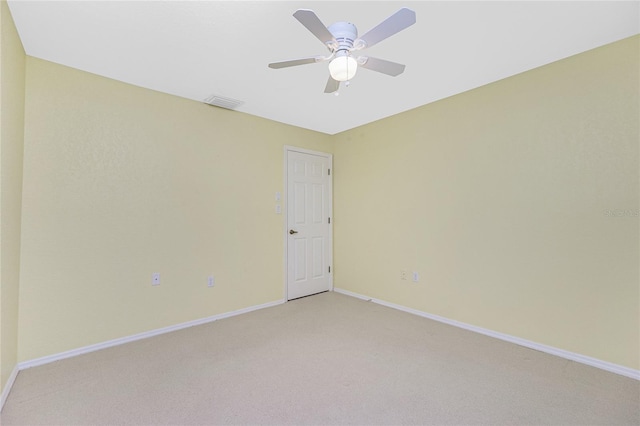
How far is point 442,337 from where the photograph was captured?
8.61ft

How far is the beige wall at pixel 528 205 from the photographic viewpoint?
2033mm

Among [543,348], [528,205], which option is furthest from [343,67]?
[543,348]

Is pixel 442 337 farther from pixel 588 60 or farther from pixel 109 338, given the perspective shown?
pixel 109 338

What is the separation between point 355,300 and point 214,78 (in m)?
2.99

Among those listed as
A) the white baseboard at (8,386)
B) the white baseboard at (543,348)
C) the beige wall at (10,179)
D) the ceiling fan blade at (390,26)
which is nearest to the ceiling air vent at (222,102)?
the beige wall at (10,179)

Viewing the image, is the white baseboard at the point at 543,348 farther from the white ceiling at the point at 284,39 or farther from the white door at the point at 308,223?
the white ceiling at the point at 284,39

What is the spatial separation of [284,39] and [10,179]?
6.51 feet

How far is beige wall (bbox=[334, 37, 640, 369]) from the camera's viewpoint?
2033mm

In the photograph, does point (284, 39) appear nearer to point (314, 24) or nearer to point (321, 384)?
point (314, 24)

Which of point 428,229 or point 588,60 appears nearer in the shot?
point 588,60

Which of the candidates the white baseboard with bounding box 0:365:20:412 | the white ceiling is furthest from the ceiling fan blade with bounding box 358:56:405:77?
the white baseboard with bounding box 0:365:20:412

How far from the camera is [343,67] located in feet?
5.27

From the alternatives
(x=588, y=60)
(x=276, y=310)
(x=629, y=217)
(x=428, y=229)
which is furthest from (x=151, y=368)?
(x=588, y=60)

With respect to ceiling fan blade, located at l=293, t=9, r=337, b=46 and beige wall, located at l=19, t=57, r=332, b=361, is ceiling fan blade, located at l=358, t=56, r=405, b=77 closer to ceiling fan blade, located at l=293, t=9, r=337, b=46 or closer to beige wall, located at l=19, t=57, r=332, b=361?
ceiling fan blade, located at l=293, t=9, r=337, b=46
